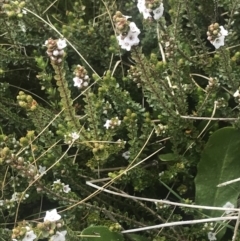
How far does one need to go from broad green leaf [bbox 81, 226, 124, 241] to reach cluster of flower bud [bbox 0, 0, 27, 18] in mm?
554

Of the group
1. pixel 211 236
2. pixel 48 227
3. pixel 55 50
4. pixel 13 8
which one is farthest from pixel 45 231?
pixel 13 8

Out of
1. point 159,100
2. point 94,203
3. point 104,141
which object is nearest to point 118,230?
point 94,203

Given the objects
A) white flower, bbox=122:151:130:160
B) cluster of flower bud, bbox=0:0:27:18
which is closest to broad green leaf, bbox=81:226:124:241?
white flower, bbox=122:151:130:160

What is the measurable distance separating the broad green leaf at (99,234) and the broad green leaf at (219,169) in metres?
0.25

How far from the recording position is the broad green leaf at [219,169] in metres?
1.20

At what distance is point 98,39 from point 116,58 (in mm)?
76

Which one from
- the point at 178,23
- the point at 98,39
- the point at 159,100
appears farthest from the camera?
the point at 98,39

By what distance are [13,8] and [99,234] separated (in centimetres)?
60

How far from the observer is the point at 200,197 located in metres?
1.23

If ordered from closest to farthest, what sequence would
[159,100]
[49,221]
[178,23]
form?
[49,221] < [159,100] < [178,23]

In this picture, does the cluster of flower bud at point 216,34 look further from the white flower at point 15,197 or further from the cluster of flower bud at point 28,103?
the white flower at point 15,197

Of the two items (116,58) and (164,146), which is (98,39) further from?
(164,146)

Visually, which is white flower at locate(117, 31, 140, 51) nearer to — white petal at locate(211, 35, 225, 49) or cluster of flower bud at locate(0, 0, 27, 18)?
white petal at locate(211, 35, 225, 49)

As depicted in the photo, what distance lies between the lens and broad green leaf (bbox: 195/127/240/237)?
3.92 feet
